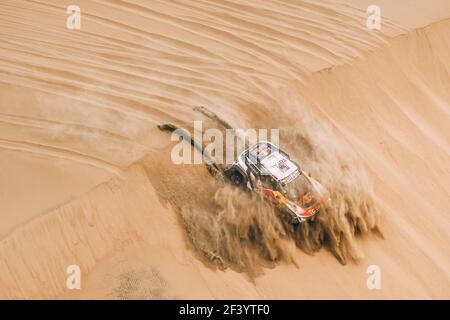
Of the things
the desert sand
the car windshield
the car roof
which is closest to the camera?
the desert sand

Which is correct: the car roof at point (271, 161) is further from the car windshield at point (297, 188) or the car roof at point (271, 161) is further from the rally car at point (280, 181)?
the car windshield at point (297, 188)

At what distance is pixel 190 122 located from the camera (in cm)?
1087

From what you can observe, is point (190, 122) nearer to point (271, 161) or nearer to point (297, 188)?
point (271, 161)

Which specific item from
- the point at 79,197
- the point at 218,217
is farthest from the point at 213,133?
the point at 79,197

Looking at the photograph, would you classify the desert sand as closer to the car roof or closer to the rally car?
the rally car

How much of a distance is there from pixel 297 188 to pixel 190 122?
2.28 m

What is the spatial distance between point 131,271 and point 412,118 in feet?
19.2

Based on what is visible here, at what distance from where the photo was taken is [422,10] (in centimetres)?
1350

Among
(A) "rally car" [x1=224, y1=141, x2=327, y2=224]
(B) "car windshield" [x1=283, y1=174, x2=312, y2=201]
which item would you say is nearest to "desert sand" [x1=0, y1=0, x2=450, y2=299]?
(A) "rally car" [x1=224, y1=141, x2=327, y2=224]

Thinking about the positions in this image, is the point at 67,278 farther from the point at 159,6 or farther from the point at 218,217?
the point at 159,6

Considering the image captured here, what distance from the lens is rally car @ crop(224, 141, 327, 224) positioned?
9.50 m

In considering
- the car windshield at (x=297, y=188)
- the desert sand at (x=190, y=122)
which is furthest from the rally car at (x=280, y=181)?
the desert sand at (x=190, y=122)

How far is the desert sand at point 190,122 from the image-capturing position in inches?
370

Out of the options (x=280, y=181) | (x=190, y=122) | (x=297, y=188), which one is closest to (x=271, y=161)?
(x=280, y=181)
